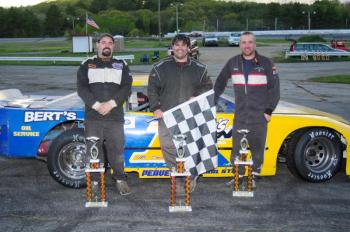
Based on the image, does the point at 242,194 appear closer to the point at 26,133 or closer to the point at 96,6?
the point at 26,133

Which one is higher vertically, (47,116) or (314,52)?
(314,52)

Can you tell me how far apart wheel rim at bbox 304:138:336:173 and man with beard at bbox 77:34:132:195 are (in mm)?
2161

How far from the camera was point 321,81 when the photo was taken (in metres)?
17.3

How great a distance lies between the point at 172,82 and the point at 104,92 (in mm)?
694

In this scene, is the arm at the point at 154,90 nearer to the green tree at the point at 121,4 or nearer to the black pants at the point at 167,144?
the black pants at the point at 167,144

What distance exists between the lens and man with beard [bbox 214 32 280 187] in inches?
193

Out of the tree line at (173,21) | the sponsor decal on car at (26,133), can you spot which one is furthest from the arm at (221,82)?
the tree line at (173,21)

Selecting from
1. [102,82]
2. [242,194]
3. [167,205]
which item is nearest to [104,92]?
[102,82]

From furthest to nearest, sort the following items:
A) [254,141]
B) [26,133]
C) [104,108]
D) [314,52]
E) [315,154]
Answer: [314,52], [315,154], [26,133], [254,141], [104,108]

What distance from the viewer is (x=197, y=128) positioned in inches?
183

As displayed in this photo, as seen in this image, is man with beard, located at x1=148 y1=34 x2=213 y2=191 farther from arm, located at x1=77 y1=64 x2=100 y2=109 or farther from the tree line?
the tree line

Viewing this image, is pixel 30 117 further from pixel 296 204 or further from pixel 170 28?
pixel 170 28

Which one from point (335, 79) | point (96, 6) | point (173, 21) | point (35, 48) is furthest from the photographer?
point (96, 6)

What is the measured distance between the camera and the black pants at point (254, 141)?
4.93m
